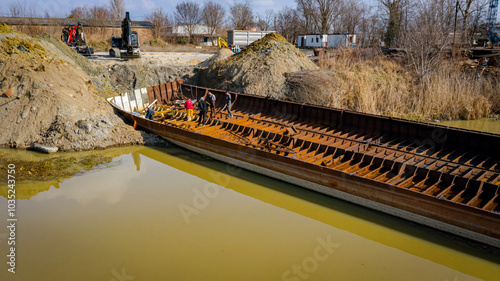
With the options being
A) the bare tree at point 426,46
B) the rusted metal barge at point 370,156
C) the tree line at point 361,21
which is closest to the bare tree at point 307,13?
the tree line at point 361,21

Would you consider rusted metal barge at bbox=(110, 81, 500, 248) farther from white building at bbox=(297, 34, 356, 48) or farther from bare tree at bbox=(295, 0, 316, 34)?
bare tree at bbox=(295, 0, 316, 34)

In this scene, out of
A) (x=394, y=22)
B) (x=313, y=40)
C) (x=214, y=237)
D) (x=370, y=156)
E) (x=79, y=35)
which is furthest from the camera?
(x=313, y=40)

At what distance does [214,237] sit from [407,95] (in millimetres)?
12813

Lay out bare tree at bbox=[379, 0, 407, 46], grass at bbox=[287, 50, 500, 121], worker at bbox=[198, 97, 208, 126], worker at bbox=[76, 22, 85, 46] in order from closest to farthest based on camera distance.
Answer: worker at bbox=[198, 97, 208, 126] → grass at bbox=[287, 50, 500, 121] → worker at bbox=[76, 22, 85, 46] → bare tree at bbox=[379, 0, 407, 46]

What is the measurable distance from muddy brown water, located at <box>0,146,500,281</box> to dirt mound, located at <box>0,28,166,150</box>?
2652mm

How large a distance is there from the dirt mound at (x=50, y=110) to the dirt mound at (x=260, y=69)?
20.3 ft

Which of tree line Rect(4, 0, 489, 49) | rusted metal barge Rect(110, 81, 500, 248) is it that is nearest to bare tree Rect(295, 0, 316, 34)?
tree line Rect(4, 0, 489, 49)

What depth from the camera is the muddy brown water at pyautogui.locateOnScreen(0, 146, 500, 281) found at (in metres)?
6.47

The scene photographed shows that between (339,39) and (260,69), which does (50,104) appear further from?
(339,39)

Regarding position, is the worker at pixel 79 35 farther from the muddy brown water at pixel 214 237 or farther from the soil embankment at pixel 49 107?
the muddy brown water at pixel 214 237

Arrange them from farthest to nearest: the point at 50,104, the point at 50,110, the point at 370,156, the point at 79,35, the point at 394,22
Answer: the point at 394,22 < the point at 79,35 < the point at 50,104 < the point at 50,110 < the point at 370,156

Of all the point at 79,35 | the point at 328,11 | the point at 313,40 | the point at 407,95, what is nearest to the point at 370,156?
the point at 407,95

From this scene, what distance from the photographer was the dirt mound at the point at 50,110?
39.8ft

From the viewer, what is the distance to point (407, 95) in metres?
16.2
